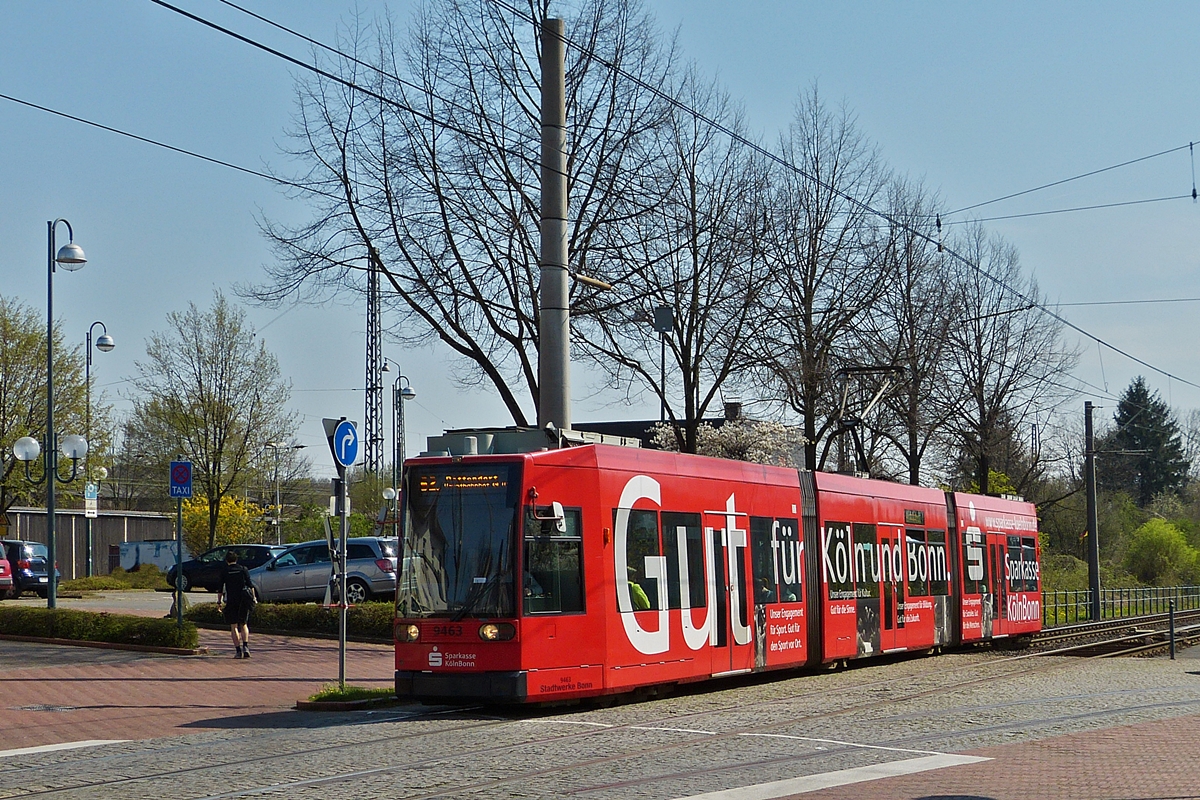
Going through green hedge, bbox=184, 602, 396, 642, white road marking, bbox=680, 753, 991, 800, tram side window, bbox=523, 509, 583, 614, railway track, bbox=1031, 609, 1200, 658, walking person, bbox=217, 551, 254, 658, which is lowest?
railway track, bbox=1031, 609, 1200, 658

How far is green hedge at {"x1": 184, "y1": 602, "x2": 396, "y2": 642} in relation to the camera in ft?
83.9

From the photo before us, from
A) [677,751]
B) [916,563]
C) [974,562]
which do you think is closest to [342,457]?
[677,751]

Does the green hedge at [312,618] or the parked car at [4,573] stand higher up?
the parked car at [4,573]

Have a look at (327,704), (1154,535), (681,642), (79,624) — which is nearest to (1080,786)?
(681,642)

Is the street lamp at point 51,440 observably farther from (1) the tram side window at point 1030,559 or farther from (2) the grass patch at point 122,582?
(1) the tram side window at point 1030,559

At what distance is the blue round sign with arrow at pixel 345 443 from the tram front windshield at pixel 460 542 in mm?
1962

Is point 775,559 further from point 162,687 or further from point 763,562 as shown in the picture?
point 162,687

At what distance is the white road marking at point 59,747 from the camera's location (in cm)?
Answer: 1252

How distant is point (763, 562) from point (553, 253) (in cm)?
529

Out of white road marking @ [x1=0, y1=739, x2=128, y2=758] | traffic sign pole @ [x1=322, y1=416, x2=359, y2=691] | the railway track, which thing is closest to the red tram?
traffic sign pole @ [x1=322, y1=416, x2=359, y2=691]

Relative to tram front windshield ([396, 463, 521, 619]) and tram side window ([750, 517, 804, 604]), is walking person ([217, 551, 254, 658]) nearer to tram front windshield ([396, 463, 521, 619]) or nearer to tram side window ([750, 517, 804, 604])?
tram front windshield ([396, 463, 521, 619])

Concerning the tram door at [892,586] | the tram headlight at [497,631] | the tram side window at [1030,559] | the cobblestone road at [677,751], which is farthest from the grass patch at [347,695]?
the tram side window at [1030,559]

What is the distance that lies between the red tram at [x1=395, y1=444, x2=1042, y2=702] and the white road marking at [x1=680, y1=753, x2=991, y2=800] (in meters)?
4.70

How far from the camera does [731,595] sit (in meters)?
18.0
